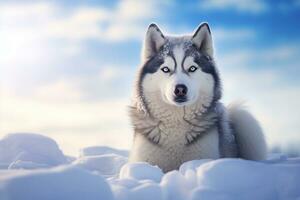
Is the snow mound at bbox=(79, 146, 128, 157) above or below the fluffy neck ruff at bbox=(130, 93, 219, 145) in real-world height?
below

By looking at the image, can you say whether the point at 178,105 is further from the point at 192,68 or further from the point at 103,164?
the point at 103,164

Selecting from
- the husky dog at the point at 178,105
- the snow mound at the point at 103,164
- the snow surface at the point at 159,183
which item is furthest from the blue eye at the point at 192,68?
the snow mound at the point at 103,164

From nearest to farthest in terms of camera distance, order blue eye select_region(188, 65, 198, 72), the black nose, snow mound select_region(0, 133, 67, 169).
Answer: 1. the black nose
2. blue eye select_region(188, 65, 198, 72)
3. snow mound select_region(0, 133, 67, 169)

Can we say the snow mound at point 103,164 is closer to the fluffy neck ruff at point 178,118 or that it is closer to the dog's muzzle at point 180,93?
the fluffy neck ruff at point 178,118

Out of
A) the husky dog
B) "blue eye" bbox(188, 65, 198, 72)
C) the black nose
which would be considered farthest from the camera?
"blue eye" bbox(188, 65, 198, 72)

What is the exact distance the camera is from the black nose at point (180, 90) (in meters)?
5.49

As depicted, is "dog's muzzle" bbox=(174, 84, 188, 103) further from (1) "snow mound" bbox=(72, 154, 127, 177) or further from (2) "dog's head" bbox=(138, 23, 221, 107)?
(1) "snow mound" bbox=(72, 154, 127, 177)

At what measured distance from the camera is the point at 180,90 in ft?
18.1

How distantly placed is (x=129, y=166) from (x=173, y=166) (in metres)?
1.28

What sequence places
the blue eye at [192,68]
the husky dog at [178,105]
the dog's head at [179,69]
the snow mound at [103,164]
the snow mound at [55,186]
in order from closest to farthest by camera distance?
the snow mound at [55,186]
the dog's head at [179,69]
the husky dog at [178,105]
the blue eye at [192,68]
the snow mound at [103,164]

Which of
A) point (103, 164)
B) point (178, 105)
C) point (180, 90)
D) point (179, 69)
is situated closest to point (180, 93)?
point (180, 90)

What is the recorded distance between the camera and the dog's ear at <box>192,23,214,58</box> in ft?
20.3

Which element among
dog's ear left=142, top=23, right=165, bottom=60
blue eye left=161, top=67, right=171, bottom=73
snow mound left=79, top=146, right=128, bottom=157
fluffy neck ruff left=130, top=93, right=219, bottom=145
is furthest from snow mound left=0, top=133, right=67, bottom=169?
blue eye left=161, top=67, right=171, bottom=73

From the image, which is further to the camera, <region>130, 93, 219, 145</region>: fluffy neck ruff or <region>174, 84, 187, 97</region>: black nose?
<region>130, 93, 219, 145</region>: fluffy neck ruff
